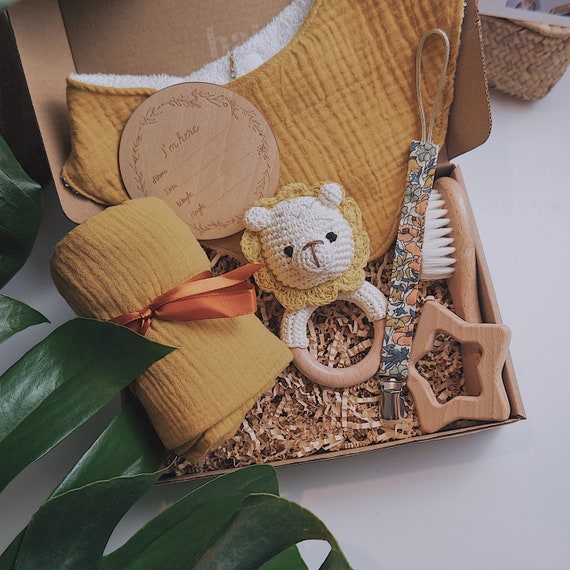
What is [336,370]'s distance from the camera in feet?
2.36

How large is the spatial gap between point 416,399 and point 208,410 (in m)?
0.25

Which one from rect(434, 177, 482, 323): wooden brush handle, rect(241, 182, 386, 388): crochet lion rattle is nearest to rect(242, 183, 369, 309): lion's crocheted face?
rect(241, 182, 386, 388): crochet lion rattle

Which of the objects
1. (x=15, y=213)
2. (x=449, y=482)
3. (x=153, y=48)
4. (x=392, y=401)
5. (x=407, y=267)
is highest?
(x=153, y=48)

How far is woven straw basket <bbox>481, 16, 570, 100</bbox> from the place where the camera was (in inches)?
30.3

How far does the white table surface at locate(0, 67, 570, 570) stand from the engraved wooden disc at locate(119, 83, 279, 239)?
0.18 meters

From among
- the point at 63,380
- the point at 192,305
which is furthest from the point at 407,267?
the point at 63,380

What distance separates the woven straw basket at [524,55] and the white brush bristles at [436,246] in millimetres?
233

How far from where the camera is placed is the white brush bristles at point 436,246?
2.38ft

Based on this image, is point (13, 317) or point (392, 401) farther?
point (392, 401)

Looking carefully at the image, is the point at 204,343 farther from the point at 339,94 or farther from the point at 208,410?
the point at 339,94

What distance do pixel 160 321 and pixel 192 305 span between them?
4 cm

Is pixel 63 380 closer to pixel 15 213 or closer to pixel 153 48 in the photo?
pixel 15 213

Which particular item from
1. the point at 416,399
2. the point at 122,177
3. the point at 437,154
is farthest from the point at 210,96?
the point at 416,399

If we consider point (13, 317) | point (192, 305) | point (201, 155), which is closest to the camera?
point (13, 317)
